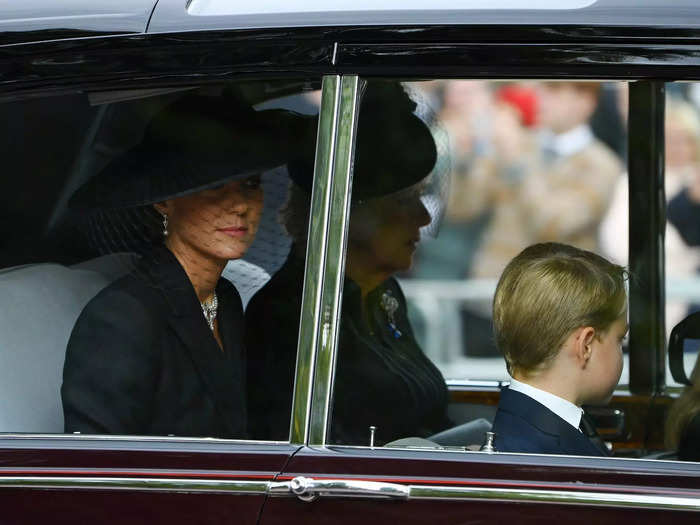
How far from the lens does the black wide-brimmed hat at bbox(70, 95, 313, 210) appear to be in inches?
95.8

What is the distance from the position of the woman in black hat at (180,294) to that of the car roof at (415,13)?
160 mm

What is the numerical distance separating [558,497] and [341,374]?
0.44 metres

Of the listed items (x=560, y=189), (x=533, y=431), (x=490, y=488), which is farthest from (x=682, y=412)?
(x=560, y=189)

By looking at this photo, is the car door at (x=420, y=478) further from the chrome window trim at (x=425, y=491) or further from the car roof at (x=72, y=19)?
the car roof at (x=72, y=19)

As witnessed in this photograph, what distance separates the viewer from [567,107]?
4.10 metres

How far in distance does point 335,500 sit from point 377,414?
30cm

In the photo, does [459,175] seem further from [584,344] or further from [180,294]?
[180,294]

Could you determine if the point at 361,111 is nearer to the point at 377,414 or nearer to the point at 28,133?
the point at 377,414

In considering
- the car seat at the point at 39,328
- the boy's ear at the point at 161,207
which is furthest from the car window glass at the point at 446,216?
the car seat at the point at 39,328

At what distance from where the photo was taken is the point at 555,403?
2512 mm

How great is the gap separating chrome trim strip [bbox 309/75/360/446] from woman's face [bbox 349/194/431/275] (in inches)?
2.5

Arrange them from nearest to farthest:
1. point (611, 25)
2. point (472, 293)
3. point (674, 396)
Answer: point (611, 25), point (674, 396), point (472, 293)

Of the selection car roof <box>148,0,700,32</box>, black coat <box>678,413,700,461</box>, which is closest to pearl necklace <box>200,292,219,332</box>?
car roof <box>148,0,700,32</box>

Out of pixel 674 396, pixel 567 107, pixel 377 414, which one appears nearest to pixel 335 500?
pixel 377 414
